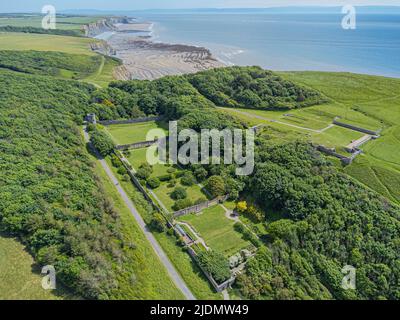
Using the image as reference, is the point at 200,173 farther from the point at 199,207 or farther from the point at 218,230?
the point at 218,230

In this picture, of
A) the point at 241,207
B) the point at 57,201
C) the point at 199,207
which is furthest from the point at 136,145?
the point at 241,207

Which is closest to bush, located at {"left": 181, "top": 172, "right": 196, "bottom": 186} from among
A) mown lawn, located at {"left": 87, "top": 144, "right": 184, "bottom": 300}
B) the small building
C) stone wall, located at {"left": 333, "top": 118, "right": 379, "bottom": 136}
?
mown lawn, located at {"left": 87, "top": 144, "right": 184, "bottom": 300}

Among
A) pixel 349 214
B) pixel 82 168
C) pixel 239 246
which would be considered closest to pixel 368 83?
pixel 349 214

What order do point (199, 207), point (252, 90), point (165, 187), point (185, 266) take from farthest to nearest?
point (252, 90) → point (165, 187) → point (199, 207) → point (185, 266)

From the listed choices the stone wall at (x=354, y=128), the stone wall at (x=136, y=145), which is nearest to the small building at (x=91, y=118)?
the stone wall at (x=136, y=145)

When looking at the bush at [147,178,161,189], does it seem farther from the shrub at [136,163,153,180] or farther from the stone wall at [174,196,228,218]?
the stone wall at [174,196,228,218]

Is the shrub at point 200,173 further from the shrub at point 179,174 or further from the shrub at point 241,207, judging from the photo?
the shrub at point 241,207
